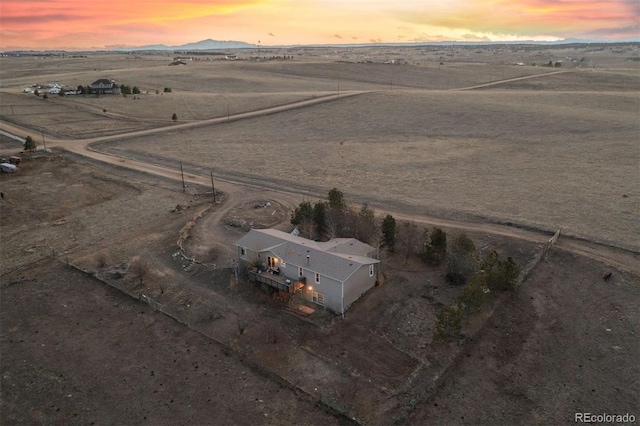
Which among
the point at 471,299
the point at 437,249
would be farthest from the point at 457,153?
the point at 471,299

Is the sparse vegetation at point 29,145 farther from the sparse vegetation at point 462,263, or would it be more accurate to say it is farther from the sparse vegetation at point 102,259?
the sparse vegetation at point 462,263

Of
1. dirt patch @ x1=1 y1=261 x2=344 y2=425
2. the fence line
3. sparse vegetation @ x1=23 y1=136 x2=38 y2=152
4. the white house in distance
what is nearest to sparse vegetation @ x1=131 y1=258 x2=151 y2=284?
dirt patch @ x1=1 y1=261 x2=344 y2=425

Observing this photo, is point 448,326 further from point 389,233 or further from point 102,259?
point 102,259

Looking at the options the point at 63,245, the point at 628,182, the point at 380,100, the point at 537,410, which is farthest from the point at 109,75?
the point at 537,410

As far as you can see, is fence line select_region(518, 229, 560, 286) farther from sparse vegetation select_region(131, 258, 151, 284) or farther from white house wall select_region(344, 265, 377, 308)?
sparse vegetation select_region(131, 258, 151, 284)

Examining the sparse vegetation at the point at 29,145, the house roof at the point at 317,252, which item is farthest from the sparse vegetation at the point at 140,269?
the sparse vegetation at the point at 29,145
